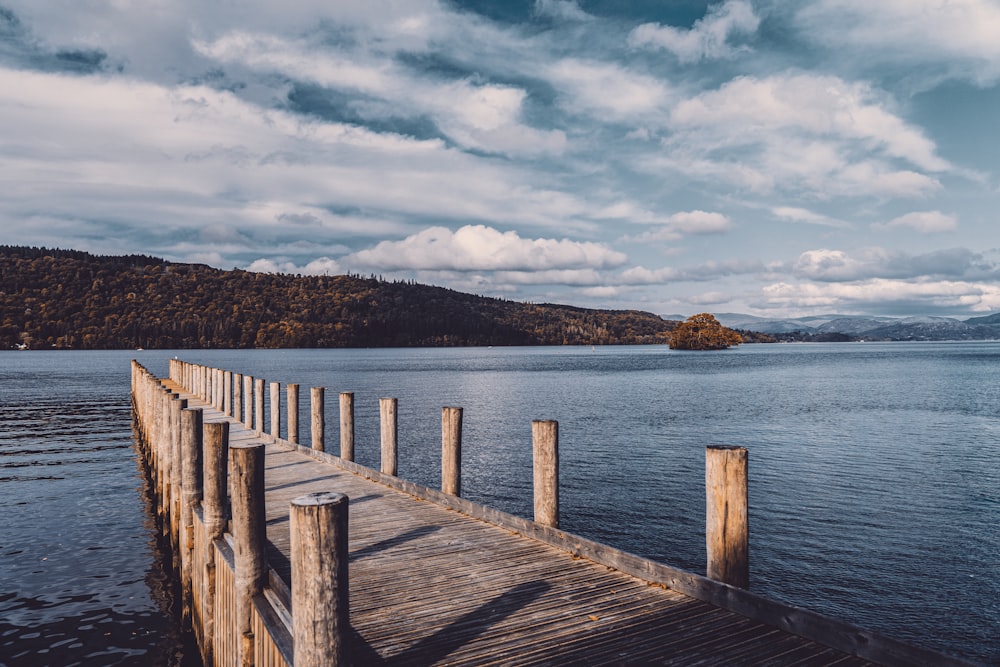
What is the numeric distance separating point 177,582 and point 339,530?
10552mm

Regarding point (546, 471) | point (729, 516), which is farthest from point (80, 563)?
point (729, 516)

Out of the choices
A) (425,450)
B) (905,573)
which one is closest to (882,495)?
(905,573)

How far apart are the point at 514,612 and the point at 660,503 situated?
13.1 meters

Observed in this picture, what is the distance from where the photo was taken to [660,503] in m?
18.2

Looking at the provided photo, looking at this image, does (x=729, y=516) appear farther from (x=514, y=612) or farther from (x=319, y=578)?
(x=319, y=578)

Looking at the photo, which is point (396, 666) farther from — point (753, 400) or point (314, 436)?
point (753, 400)

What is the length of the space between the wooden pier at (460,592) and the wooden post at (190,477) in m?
0.03

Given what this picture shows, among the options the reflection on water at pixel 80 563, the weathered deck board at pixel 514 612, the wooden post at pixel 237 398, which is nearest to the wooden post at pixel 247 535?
the weathered deck board at pixel 514 612

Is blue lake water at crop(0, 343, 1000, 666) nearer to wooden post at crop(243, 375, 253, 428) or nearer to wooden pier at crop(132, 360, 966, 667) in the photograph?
wooden pier at crop(132, 360, 966, 667)

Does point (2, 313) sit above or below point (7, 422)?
above

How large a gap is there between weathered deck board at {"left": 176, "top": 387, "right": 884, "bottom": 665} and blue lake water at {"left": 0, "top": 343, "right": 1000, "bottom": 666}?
491 cm

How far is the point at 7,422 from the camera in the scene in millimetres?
33750

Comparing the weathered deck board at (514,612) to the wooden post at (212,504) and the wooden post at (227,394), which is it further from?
the wooden post at (227,394)

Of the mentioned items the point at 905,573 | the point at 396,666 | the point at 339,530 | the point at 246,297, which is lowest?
the point at 905,573
